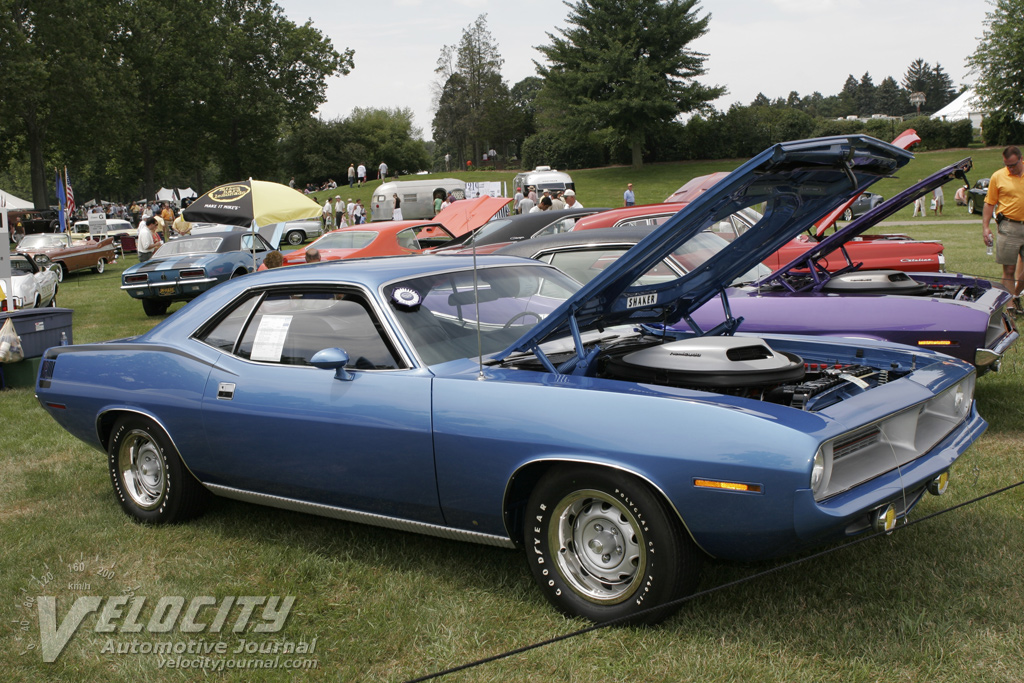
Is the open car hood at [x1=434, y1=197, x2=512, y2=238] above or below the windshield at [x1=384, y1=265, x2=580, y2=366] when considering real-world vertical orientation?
above

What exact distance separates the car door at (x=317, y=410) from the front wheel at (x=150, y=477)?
0.79 feet

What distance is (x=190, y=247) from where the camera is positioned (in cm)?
1559

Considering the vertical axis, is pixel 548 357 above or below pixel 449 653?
above

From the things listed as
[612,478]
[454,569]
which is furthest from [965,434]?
[454,569]

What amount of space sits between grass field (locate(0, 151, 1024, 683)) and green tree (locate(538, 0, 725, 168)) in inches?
1814

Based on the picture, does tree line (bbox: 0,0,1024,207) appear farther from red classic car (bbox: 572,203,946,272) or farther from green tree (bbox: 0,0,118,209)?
red classic car (bbox: 572,203,946,272)

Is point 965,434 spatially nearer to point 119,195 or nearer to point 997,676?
point 997,676

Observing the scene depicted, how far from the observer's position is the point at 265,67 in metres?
53.4

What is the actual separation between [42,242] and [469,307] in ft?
80.6

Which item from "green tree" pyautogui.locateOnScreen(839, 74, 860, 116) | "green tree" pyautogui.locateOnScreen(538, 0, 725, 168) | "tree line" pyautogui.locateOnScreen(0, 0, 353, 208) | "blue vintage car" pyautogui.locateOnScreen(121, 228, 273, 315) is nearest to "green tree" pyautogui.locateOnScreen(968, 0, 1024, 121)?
"green tree" pyautogui.locateOnScreen(538, 0, 725, 168)

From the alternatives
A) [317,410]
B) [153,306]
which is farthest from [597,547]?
[153,306]

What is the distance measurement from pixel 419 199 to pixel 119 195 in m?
68.1

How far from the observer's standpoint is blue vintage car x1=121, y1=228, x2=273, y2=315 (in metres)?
14.2

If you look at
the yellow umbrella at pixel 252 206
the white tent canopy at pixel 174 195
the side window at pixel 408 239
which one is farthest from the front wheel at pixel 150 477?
the white tent canopy at pixel 174 195
